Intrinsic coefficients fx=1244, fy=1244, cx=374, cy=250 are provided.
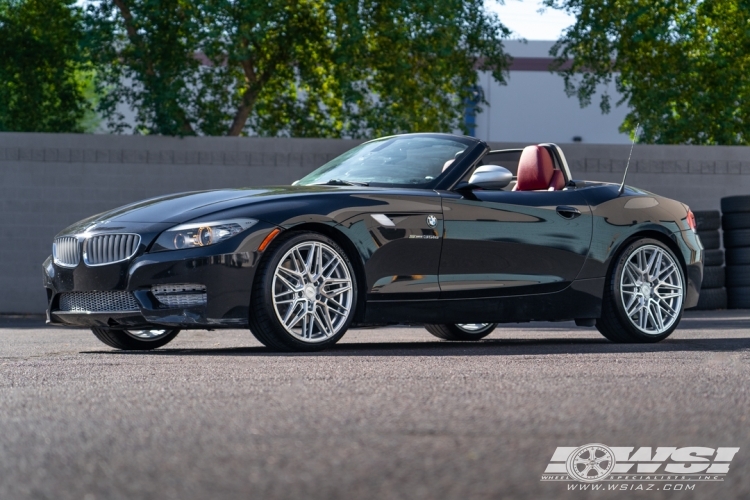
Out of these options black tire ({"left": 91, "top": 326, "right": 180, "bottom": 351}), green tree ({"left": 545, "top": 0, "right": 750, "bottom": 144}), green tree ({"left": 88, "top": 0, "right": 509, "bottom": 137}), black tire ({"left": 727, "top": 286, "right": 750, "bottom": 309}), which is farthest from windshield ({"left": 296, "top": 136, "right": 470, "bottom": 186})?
green tree ({"left": 545, "top": 0, "right": 750, "bottom": 144})

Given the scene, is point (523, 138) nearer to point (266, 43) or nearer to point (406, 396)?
point (266, 43)

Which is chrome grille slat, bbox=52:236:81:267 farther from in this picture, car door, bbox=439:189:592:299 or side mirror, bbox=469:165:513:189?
side mirror, bbox=469:165:513:189

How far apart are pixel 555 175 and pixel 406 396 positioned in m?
4.26

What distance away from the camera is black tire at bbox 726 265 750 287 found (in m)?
15.9

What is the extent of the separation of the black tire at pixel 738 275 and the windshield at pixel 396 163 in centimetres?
844

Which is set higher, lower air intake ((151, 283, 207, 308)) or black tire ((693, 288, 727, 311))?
lower air intake ((151, 283, 207, 308))

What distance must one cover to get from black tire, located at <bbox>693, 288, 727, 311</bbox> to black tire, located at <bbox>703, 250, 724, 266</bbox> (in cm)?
35

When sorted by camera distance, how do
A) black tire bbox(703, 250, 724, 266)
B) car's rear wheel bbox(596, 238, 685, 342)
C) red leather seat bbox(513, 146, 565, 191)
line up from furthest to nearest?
black tire bbox(703, 250, 724, 266) < red leather seat bbox(513, 146, 565, 191) < car's rear wheel bbox(596, 238, 685, 342)

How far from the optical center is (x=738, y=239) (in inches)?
628

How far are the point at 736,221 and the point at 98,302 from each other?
10657mm

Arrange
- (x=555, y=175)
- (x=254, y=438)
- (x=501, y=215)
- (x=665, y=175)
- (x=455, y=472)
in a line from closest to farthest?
(x=455, y=472), (x=254, y=438), (x=501, y=215), (x=555, y=175), (x=665, y=175)

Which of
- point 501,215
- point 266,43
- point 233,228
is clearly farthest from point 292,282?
point 266,43

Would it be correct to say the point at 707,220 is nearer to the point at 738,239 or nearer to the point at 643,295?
the point at 738,239

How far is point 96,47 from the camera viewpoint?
60.8 feet
